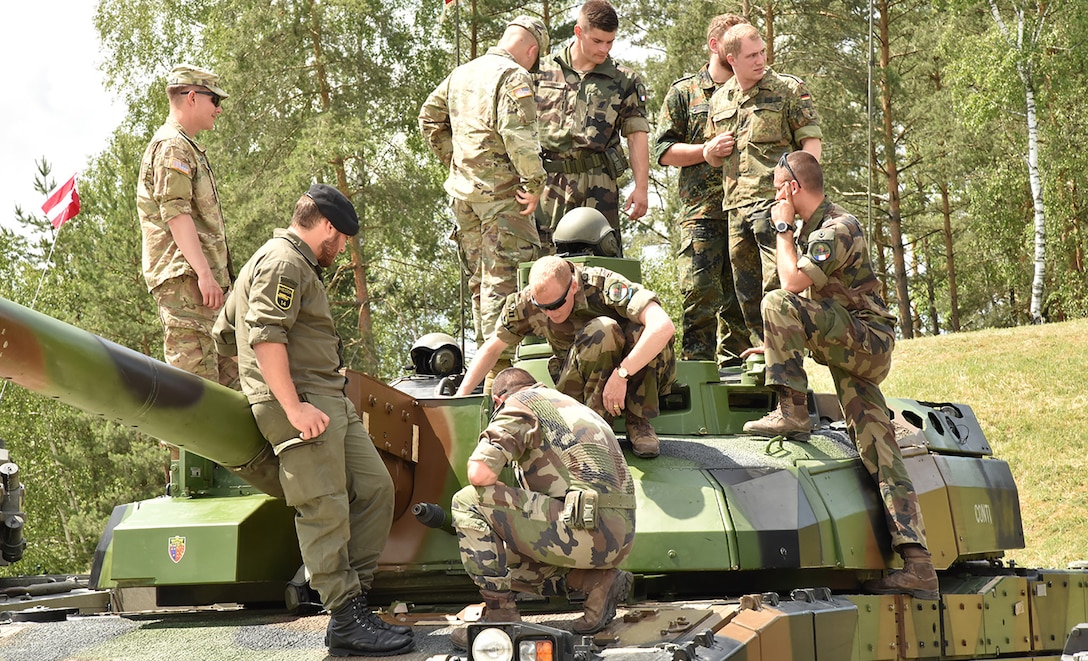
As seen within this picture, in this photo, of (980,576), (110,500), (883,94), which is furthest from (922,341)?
(980,576)

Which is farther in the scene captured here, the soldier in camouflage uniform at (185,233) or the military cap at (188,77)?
the military cap at (188,77)

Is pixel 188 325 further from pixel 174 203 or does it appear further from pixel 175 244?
pixel 174 203

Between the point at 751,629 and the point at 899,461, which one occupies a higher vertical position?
the point at 899,461

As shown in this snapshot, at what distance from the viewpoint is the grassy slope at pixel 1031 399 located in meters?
19.1

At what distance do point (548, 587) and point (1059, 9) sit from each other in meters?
27.2

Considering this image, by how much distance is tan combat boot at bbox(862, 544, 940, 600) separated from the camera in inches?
284

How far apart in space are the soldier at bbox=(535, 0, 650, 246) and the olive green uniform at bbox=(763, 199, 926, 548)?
2.21 m

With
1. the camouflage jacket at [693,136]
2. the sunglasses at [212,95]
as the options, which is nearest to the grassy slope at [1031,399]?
the camouflage jacket at [693,136]

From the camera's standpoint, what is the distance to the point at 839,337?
722 cm

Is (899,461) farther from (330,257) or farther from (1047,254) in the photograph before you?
(1047,254)

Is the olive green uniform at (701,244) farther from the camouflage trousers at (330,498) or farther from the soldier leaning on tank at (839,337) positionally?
the camouflage trousers at (330,498)

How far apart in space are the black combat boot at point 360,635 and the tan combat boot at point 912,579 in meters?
2.85

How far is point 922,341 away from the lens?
1078 inches

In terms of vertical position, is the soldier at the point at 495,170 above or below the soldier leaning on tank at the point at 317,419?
above
